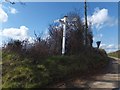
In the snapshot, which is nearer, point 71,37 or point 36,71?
point 36,71

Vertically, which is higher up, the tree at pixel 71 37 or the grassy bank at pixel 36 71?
the tree at pixel 71 37

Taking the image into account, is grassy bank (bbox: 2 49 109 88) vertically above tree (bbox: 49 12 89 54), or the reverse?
tree (bbox: 49 12 89 54)

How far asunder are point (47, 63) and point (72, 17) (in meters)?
10.4

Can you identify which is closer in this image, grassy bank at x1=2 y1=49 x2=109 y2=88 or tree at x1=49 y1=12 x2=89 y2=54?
grassy bank at x1=2 y1=49 x2=109 y2=88

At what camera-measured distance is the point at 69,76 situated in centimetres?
1222

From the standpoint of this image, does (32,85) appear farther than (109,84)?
No

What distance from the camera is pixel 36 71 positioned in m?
10.3

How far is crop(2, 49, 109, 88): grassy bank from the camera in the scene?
9.41 m

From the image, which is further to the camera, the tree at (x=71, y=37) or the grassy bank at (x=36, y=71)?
the tree at (x=71, y=37)

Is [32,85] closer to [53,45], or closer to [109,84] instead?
[109,84]

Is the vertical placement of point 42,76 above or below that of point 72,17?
below

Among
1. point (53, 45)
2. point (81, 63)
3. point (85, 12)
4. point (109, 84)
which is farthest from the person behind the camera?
point (85, 12)

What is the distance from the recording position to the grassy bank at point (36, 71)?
941cm

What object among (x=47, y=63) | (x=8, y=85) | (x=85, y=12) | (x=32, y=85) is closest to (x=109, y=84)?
(x=47, y=63)
